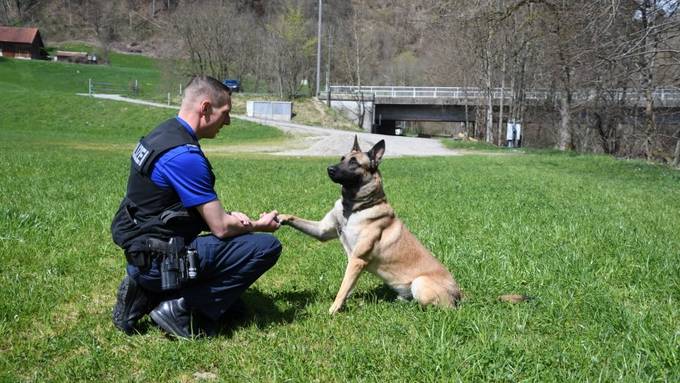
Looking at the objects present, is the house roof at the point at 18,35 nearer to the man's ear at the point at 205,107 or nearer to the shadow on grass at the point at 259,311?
the shadow on grass at the point at 259,311

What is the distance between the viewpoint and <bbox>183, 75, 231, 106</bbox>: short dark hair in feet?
13.3

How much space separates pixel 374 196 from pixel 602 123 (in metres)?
37.3

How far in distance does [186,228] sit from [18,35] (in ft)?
351

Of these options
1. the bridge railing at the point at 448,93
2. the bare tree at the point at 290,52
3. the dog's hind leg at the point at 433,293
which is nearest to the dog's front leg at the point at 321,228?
the dog's hind leg at the point at 433,293

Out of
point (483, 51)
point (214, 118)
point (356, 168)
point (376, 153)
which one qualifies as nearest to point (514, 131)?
point (483, 51)

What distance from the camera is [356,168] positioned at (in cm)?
510

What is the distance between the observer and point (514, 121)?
4219 centimetres

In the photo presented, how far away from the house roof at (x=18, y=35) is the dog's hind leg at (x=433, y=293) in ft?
345

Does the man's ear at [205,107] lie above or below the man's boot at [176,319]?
above

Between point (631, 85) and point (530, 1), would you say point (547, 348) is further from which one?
point (631, 85)

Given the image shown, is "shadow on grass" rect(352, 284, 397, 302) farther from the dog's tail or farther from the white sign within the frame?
the white sign

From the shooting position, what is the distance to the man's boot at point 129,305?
13.3ft

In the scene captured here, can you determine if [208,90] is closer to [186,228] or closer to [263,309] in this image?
[186,228]

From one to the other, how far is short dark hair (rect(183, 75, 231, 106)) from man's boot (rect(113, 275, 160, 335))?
1.45 metres
